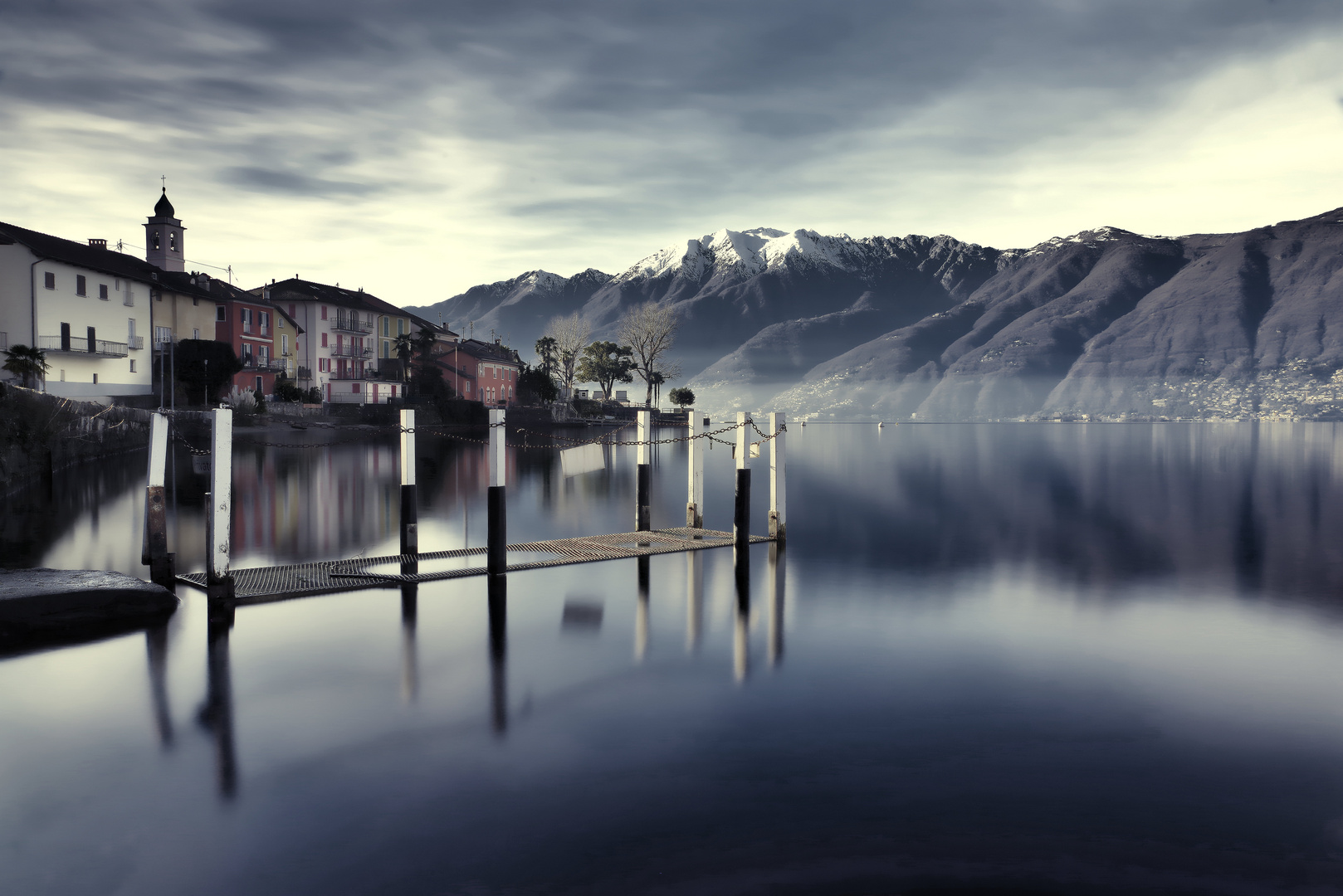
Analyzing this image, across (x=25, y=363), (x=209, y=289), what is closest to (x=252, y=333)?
(x=209, y=289)

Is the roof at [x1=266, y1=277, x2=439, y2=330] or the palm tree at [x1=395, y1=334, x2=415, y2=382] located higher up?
the roof at [x1=266, y1=277, x2=439, y2=330]

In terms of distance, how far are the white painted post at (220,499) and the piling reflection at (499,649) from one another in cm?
484

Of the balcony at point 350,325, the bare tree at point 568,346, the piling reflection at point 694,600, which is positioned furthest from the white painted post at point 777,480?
the bare tree at point 568,346

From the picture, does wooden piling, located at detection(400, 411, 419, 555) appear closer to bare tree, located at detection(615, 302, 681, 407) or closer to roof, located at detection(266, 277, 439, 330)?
roof, located at detection(266, 277, 439, 330)

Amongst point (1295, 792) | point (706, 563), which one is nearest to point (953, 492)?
point (706, 563)

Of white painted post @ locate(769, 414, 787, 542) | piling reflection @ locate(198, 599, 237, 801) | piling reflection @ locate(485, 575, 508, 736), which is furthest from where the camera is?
white painted post @ locate(769, 414, 787, 542)

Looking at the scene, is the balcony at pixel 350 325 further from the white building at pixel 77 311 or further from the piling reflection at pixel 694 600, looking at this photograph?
the piling reflection at pixel 694 600

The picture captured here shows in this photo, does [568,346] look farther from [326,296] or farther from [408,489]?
[408,489]

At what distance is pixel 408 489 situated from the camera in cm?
2017

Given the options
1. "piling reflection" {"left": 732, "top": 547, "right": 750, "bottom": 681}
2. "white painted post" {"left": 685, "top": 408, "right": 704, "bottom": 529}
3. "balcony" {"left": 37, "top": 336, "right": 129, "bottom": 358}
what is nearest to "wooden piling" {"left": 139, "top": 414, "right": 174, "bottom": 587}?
"piling reflection" {"left": 732, "top": 547, "right": 750, "bottom": 681}

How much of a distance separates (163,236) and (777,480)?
82674 mm

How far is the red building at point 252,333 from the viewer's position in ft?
260

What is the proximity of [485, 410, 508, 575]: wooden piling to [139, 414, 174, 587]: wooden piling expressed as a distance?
5981mm

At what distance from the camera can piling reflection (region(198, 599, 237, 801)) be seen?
9443 millimetres
